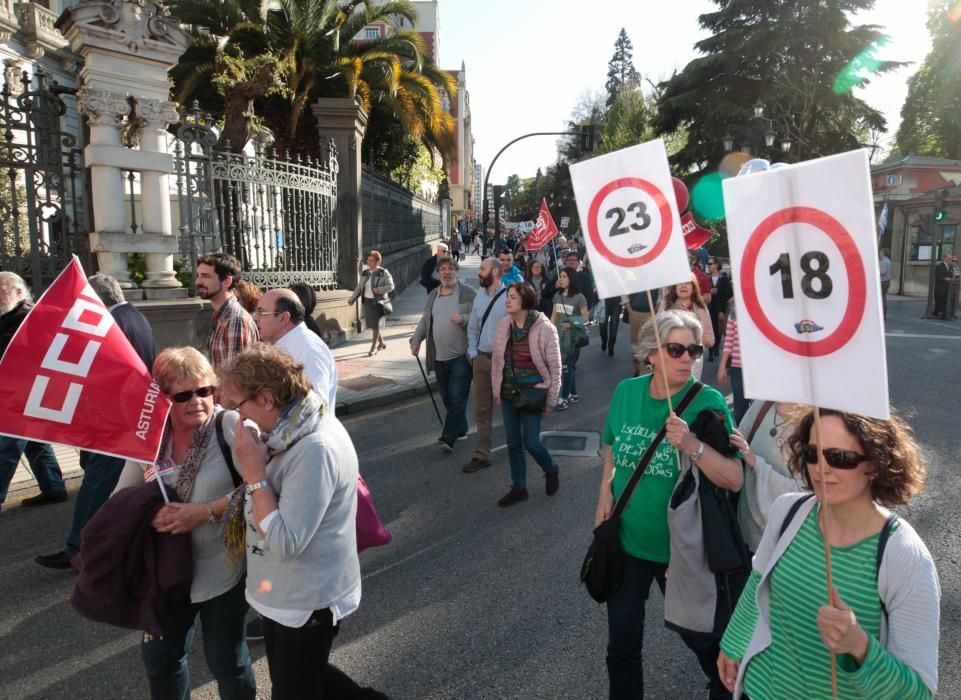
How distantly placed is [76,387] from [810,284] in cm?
240

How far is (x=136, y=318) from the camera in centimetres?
477

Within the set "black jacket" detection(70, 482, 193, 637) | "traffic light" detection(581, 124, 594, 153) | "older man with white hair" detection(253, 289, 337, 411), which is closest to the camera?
"black jacket" detection(70, 482, 193, 637)

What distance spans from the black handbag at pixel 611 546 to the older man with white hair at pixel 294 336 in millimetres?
1736

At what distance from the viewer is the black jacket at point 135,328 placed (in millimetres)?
4645

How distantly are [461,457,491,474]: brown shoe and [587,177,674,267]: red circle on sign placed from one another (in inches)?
146

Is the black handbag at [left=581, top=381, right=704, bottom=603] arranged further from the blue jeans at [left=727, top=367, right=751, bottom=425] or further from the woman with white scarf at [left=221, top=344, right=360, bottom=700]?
the blue jeans at [left=727, top=367, right=751, bottom=425]

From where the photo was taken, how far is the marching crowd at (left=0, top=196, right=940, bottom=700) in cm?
183

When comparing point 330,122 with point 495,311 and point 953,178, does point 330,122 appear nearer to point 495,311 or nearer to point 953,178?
point 495,311

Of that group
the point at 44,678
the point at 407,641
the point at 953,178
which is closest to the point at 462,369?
the point at 407,641

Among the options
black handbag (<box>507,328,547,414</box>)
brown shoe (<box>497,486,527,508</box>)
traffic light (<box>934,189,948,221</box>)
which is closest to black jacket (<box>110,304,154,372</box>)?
black handbag (<box>507,328,547,414</box>)

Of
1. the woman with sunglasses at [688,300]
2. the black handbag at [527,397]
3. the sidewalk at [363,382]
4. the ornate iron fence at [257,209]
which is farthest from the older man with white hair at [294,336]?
the ornate iron fence at [257,209]

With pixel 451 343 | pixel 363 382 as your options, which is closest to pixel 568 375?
pixel 451 343

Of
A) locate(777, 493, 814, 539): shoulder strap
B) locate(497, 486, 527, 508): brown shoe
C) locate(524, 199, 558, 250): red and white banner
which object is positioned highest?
locate(524, 199, 558, 250): red and white banner

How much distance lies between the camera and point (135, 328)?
184 inches
